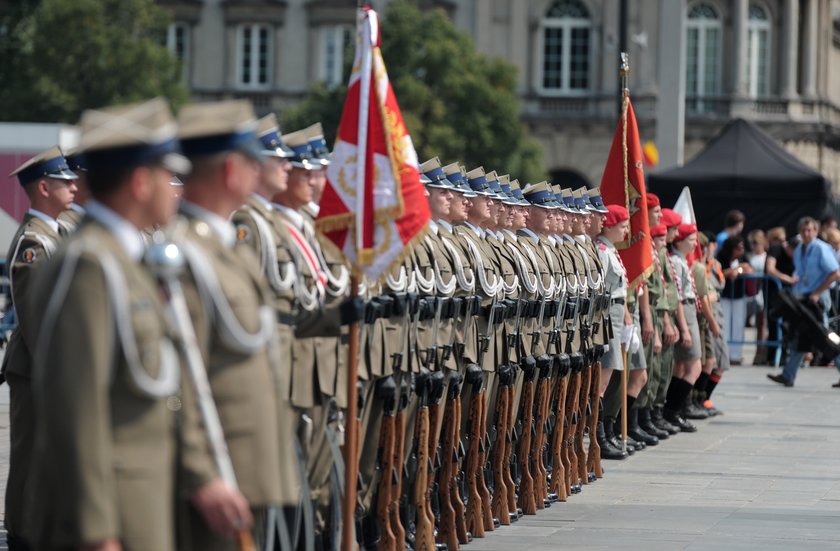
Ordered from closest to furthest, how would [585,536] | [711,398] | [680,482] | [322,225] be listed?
[322,225] < [585,536] < [680,482] < [711,398]

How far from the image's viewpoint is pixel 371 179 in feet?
25.3

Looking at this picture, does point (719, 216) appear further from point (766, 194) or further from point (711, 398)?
point (711, 398)

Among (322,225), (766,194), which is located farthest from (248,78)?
(322,225)

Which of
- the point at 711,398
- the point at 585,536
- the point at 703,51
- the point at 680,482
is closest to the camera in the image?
the point at 585,536

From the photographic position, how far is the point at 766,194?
91.0ft

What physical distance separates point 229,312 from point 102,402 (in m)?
0.56

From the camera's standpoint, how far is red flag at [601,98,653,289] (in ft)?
44.7

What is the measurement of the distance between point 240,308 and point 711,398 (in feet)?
47.6

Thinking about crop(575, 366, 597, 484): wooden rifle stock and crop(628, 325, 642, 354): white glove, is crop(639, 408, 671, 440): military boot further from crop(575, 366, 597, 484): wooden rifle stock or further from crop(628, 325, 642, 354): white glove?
crop(575, 366, 597, 484): wooden rifle stock

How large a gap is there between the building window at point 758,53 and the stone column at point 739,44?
51cm

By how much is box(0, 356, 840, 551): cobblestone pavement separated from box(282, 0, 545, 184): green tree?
33326mm

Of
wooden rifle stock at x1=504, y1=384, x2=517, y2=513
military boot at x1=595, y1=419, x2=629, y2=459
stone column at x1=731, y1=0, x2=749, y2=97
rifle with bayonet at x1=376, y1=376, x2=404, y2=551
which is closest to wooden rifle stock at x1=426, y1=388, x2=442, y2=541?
rifle with bayonet at x1=376, y1=376, x2=404, y2=551

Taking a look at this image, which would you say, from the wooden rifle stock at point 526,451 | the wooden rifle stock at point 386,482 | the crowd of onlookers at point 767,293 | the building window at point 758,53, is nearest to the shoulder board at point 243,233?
the wooden rifle stock at point 386,482

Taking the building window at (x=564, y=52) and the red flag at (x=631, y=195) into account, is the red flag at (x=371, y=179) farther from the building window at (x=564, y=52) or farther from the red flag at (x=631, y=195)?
the building window at (x=564, y=52)
